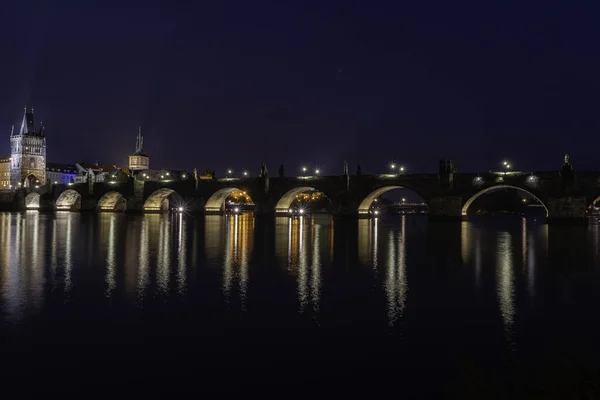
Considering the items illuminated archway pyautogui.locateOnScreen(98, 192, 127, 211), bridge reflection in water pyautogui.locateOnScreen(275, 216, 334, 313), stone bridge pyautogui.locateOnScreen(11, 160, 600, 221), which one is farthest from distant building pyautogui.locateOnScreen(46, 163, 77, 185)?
bridge reflection in water pyautogui.locateOnScreen(275, 216, 334, 313)

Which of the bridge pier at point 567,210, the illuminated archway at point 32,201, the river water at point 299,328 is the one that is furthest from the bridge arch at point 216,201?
the river water at point 299,328

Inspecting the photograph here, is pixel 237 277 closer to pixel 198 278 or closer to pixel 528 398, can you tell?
pixel 198 278

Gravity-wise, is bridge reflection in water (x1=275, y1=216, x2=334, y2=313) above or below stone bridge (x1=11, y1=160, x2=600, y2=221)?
below

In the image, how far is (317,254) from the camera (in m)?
23.9

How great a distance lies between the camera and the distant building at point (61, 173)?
552 ft

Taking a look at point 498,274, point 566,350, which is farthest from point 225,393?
point 498,274

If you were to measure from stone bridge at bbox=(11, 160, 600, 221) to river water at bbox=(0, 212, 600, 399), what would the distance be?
3825 centimetres

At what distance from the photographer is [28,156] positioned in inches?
5989

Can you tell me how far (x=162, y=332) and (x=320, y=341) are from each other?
3.10 meters

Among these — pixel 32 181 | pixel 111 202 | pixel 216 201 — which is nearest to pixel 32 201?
pixel 111 202

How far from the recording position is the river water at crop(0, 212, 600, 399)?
752 cm

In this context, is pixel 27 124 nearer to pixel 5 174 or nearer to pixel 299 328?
pixel 5 174

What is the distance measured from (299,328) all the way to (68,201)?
11759 cm

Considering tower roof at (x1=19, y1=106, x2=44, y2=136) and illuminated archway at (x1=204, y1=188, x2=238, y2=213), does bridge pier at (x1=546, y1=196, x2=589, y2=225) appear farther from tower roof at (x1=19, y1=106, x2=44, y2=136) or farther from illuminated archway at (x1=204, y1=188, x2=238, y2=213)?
tower roof at (x1=19, y1=106, x2=44, y2=136)
